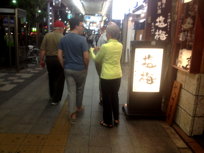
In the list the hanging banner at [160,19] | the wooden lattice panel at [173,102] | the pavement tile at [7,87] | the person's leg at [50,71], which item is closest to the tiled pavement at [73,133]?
the wooden lattice panel at [173,102]

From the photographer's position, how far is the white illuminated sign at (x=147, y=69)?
455 centimetres

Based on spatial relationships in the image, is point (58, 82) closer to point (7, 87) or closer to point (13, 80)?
point (7, 87)

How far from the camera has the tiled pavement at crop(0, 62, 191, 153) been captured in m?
3.66

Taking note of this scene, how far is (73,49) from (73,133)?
150cm

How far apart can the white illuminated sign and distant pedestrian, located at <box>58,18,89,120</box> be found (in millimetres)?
1001

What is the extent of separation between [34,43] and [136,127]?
12.0 metres

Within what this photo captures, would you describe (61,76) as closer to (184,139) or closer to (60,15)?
(184,139)

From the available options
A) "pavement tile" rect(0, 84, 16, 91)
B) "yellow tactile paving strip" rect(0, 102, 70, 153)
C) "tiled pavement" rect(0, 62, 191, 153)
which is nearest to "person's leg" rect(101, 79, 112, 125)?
"tiled pavement" rect(0, 62, 191, 153)

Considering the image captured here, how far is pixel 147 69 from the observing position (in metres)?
4.64

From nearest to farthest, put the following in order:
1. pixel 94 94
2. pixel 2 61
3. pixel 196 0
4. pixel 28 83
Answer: pixel 196 0 < pixel 94 94 < pixel 28 83 < pixel 2 61

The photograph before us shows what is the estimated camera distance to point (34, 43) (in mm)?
15023

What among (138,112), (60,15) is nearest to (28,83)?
(138,112)

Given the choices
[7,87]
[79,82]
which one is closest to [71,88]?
[79,82]

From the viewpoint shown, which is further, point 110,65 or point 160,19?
point 160,19
